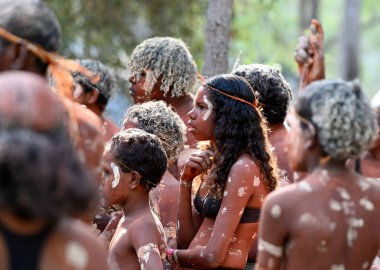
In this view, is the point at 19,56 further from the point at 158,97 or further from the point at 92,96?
the point at 92,96

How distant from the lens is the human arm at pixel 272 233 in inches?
173

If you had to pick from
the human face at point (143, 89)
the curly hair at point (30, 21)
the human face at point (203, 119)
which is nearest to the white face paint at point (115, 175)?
the human face at point (203, 119)

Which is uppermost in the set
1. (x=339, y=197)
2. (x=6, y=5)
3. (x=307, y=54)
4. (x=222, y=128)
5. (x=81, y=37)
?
(x=6, y=5)

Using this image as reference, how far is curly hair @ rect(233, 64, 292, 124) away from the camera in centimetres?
684

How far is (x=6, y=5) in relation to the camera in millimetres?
4145

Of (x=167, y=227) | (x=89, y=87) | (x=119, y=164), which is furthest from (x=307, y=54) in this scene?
(x=89, y=87)

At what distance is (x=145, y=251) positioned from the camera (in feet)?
19.3

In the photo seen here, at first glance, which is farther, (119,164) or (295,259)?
(119,164)

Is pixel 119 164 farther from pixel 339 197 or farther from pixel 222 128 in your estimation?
pixel 339 197

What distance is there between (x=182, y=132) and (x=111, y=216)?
84 cm

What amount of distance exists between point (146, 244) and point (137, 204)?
42 centimetres

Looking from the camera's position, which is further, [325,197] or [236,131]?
[236,131]

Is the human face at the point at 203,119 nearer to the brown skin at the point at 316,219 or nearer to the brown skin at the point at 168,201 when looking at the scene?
the brown skin at the point at 168,201

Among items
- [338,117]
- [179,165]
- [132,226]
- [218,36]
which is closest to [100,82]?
[218,36]
